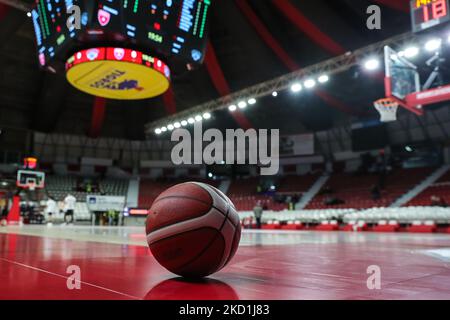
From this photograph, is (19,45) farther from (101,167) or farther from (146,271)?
(146,271)

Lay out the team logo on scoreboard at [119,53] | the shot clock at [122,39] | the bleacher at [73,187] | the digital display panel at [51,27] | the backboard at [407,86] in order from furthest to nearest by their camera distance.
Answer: the bleacher at [73,187], the team logo on scoreboard at [119,53], the digital display panel at [51,27], the backboard at [407,86], the shot clock at [122,39]

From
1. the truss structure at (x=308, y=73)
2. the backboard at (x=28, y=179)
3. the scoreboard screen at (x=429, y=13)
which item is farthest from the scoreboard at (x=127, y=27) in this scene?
the backboard at (x=28, y=179)

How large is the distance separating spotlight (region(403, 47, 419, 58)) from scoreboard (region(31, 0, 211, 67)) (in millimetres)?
7362

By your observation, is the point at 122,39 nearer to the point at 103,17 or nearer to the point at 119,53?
the point at 119,53

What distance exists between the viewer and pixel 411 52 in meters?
13.9

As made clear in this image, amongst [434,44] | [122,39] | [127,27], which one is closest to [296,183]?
[434,44]

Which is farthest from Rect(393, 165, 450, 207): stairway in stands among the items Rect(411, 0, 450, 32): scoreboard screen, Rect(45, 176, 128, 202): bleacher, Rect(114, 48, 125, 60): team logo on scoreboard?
Rect(45, 176, 128, 202): bleacher

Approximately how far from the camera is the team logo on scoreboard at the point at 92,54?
12.4m

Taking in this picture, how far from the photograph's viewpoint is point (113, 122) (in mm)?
34000

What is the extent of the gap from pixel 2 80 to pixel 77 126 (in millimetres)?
7404

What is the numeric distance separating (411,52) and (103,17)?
1063 cm

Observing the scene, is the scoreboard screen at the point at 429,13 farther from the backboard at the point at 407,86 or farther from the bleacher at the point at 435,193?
the bleacher at the point at 435,193

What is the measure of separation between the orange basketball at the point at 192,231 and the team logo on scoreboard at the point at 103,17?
986 centimetres

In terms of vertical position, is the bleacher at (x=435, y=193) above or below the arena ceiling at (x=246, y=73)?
below
